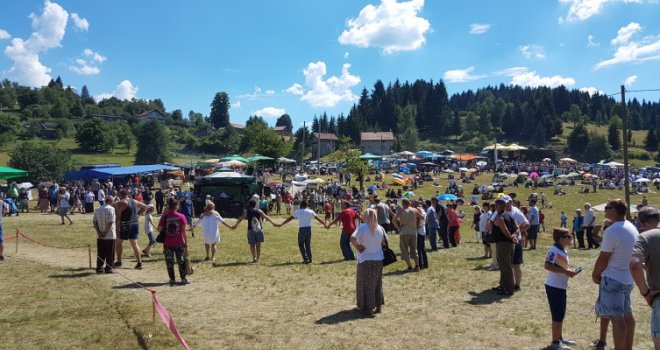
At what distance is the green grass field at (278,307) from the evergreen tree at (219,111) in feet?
490

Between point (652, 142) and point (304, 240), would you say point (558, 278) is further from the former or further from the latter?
point (652, 142)

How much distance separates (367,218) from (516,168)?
5779 cm

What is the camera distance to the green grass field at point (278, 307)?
596 cm

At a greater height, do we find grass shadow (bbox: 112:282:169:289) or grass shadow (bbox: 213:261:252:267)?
grass shadow (bbox: 112:282:169:289)

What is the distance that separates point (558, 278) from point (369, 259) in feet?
8.56

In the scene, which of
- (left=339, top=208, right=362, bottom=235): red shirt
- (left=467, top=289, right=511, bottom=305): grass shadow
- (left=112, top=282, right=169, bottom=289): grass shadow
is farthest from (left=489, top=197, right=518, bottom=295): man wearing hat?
(left=112, top=282, right=169, bottom=289): grass shadow

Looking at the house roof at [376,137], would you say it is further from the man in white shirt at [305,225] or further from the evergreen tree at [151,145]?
the man in white shirt at [305,225]

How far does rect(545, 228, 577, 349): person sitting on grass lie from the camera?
5564 millimetres

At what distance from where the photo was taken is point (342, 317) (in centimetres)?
694

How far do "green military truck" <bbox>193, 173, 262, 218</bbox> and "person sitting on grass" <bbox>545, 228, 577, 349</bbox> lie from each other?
A: 19.3 metres

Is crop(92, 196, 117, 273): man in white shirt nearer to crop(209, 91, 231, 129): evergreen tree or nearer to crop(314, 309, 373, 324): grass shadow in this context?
crop(314, 309, 373, 324): grass shadow

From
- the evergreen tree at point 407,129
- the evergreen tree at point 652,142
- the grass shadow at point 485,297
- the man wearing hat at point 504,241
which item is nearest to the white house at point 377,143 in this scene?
the evergreen tree at point 407,129

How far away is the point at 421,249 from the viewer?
10.9 m

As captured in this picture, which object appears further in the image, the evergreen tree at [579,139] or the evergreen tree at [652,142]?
the evergreen tree at [652,142]
